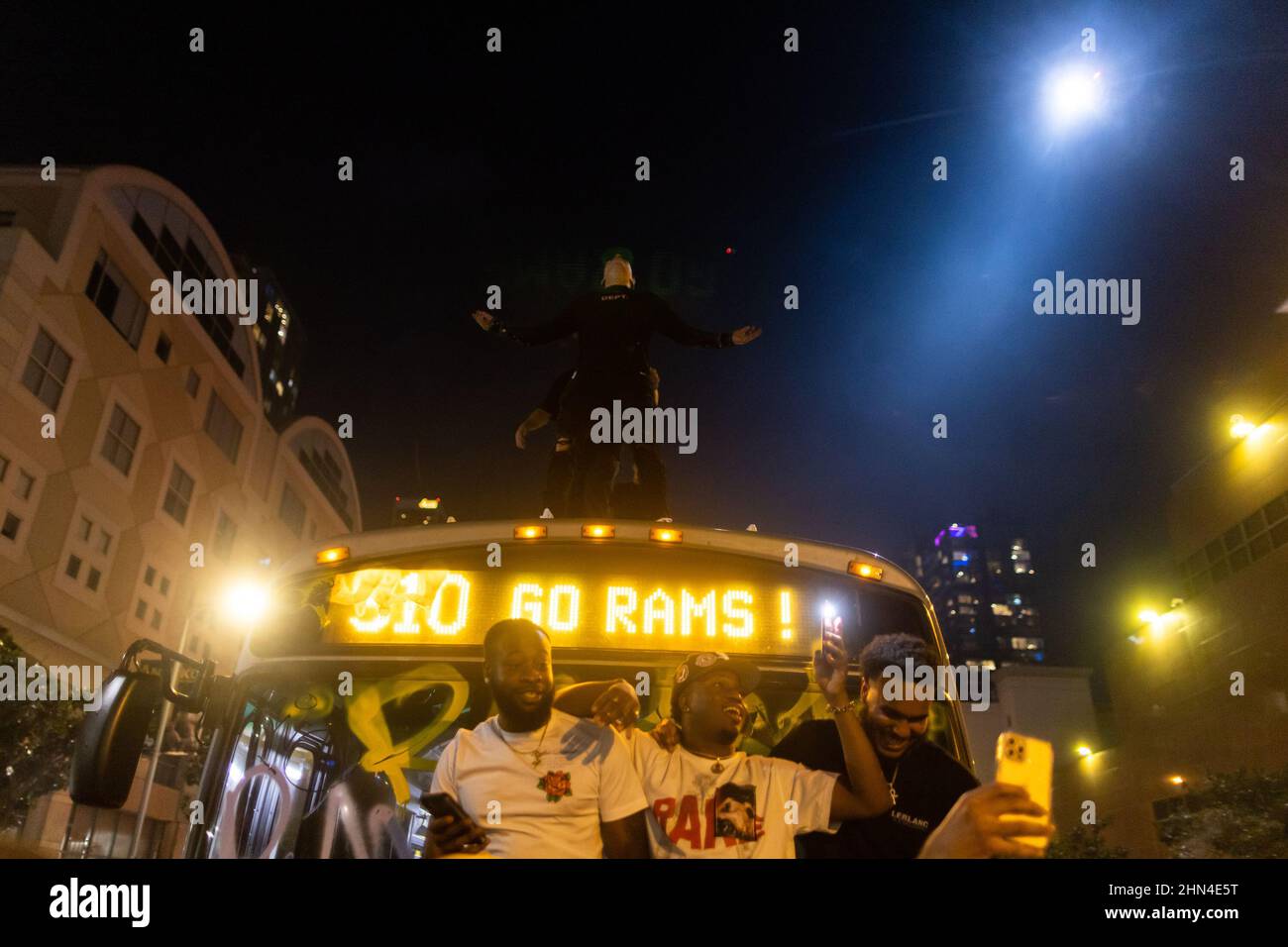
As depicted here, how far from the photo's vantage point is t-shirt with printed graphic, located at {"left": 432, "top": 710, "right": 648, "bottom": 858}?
2.94 metres

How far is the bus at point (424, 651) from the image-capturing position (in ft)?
11.1

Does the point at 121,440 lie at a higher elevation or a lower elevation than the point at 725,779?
higher

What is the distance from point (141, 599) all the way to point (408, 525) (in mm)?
41650

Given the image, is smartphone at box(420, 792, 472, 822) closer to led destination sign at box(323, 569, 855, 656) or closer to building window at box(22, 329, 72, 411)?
led destination sign at box(323, 569, 855, 656)

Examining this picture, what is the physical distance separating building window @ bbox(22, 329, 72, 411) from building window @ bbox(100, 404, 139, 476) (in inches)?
136

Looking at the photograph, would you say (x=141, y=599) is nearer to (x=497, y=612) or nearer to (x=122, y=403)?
(x=122, y=403)

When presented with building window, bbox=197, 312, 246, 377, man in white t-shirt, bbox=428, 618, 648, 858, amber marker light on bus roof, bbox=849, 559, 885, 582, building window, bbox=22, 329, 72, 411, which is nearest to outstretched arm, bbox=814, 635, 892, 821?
amber marker light on bus roof, bbox=849, 559, 885, 582

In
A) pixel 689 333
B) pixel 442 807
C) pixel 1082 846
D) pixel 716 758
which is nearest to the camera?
pixel 442 807

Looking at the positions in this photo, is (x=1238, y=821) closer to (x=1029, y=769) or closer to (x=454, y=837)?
(x=1029, y=769)

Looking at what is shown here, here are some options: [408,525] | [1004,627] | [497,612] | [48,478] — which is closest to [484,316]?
[408,525]

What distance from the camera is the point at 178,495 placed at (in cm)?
4388

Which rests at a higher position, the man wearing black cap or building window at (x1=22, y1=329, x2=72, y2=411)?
building window at (x1=22, y1=329, x2=72, y2=411)

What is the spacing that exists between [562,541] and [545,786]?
1.22 metres

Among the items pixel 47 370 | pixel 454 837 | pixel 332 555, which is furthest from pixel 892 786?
pixel 47 370
